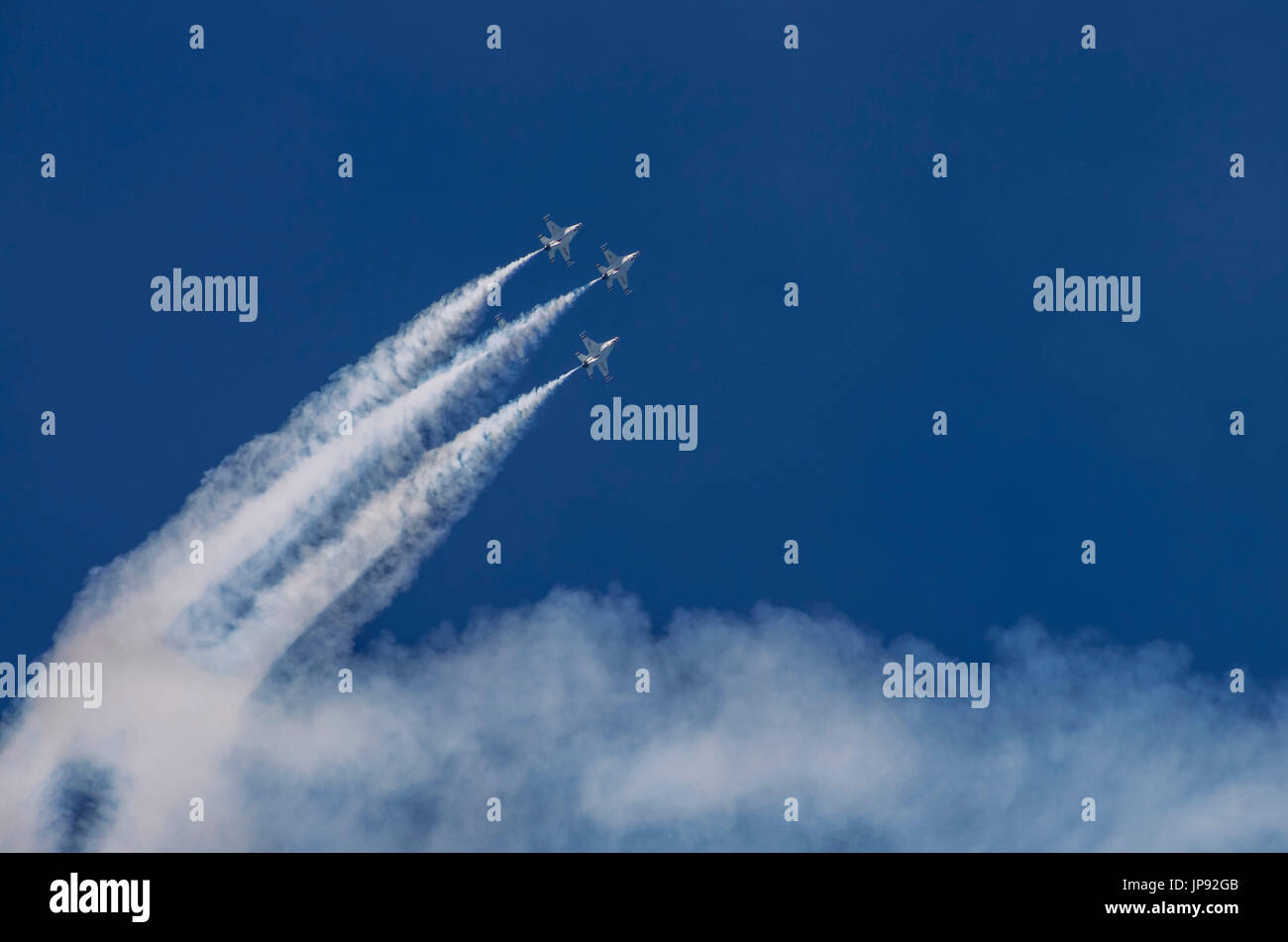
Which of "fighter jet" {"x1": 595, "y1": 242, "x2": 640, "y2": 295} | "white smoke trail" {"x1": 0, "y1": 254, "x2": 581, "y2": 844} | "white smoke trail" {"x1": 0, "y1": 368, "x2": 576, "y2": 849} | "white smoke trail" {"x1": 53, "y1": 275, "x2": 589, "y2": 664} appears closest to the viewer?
"white smoke trail" {"x1": 0, "y1": 368, "x2": 576, "y2": 849}

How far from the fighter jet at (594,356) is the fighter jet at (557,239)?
4.60m

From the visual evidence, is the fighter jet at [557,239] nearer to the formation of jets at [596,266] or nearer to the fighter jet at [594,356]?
the formation of jets at [596,266]

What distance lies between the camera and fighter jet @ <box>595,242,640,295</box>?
263ft

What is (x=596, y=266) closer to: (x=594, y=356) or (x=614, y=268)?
(x=614, y=268)

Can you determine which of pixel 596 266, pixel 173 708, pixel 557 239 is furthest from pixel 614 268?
pixel 173 708

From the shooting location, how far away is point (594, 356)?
3127 inches

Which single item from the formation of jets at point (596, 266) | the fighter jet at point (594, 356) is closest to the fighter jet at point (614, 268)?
the formation of jets at point (596, 266)

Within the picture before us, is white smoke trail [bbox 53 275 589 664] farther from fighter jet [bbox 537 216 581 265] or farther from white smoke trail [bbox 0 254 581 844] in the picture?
fighter jet [bbox 537 216 581 265]

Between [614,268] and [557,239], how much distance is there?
3.45 m

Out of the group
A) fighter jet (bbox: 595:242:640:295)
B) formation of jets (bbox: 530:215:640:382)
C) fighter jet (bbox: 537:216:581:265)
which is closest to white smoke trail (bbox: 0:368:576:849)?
formation of jets (bbox: 530:215:640:382)

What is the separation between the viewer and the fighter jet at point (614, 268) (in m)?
80.2

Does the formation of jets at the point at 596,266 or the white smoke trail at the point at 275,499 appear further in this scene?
the formation of jets at the point at 596,266

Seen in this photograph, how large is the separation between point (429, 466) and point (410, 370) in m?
Answer: 5.20

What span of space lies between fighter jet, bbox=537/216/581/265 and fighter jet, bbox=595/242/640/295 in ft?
6.57
